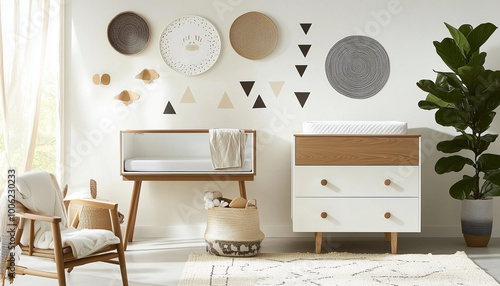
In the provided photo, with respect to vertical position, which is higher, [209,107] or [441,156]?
[209,107]

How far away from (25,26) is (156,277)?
6.13 ft

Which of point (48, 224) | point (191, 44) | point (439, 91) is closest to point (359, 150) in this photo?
point (439, 91)

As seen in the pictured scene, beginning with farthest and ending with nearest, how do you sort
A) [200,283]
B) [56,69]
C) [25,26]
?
1. [56,69]
2. [25,26]
3. [200,283]

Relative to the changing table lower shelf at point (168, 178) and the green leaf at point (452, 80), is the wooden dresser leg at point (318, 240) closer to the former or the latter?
the changing table lower shelf at point (168, 178)

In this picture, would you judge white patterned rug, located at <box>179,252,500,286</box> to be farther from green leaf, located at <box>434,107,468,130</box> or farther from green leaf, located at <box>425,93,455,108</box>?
green leaf, located at <box>425,93,455,108</box>

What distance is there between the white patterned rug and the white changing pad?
86cm

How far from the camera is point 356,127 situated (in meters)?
4.04

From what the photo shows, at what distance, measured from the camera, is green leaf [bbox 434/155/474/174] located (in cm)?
435

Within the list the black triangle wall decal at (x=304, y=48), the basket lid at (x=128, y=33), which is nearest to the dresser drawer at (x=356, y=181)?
the black triangle wall decal at (x=304, y=48)

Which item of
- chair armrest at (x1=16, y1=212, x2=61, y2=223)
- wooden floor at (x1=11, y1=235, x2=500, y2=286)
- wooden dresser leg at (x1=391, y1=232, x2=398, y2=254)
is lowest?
wooden floor at (x1=11, y1=235, x2=500, y2=286)

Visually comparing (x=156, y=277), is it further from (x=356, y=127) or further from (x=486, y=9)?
(x=486, y=9)

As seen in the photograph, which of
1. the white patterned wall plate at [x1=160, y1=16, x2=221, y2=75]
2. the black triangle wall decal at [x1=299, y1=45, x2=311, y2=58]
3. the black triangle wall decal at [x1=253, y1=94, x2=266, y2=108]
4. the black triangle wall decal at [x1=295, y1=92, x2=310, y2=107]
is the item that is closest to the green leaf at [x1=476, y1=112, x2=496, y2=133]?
the black triangle wall decal at [x1=295, y1=92, x2=310, y2=107]

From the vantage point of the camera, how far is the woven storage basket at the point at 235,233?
3.92 meters

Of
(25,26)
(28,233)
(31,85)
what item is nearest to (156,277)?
(28,233)
